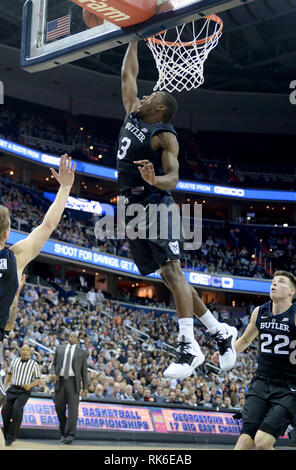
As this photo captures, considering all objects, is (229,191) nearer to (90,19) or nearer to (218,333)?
(90,19)

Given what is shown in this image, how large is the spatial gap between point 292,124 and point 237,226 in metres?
7.06

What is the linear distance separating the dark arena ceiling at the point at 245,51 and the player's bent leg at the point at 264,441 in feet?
67.7

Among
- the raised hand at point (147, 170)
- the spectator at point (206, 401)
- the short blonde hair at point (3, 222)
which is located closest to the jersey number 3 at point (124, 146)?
the raised hand at point (147, 170)

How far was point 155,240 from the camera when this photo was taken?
18.8 feet

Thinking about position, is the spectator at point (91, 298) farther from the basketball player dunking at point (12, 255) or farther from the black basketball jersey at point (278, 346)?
the basketball player dunking at point (12, 255)

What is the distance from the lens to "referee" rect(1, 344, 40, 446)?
1088 cm

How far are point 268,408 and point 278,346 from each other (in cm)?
60

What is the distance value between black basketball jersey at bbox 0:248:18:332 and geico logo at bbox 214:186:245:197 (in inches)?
1192

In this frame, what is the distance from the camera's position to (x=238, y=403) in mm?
18156

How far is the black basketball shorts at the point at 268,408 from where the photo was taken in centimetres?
594

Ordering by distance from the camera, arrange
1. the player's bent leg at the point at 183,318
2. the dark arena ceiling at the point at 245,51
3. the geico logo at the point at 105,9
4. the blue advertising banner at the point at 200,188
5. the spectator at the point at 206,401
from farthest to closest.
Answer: the blue advertising banner at the point at 200,188 → the dark arena ceiling at the point at 245,51 → the spectator at the point at 206,401 → the geico logo at the point at 105,9 → the player's bent leg at the point at 183,318

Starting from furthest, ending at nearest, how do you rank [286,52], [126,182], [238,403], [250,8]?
[286,52] → [250,8] → [238,403] → [126,182]

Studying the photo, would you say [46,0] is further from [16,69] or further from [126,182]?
[16,69]
